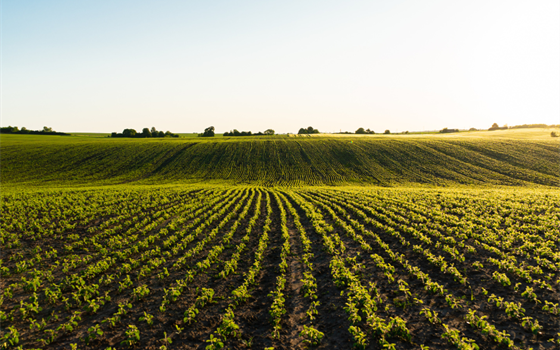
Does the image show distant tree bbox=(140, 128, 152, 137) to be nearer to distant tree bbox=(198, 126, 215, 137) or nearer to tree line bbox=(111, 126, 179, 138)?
tree line bbox=(111, 126, 179, 138)

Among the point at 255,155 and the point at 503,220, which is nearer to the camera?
the point at 503,220

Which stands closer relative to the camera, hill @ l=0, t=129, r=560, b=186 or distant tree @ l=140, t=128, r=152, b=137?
hill @ l=0, t=129, r=560, b=186

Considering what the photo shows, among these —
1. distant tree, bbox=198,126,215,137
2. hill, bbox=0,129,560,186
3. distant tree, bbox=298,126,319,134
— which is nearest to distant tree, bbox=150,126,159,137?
distant tree, bbox=198,126,215,137

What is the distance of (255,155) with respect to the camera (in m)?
70.1

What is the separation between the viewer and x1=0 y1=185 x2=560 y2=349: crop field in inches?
297

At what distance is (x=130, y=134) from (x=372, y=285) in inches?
5373

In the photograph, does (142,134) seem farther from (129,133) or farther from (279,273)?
(279,273)

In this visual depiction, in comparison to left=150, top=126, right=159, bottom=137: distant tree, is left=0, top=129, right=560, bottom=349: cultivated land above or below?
below

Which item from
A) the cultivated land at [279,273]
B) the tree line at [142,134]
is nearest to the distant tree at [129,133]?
the tree line at [142,134]

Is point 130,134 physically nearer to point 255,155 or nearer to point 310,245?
point 255,155

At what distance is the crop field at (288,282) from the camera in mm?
7531

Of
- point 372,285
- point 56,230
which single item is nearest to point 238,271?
point 372,285

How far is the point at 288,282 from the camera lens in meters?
10.9

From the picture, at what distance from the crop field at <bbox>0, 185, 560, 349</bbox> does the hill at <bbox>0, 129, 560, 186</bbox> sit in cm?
3235
